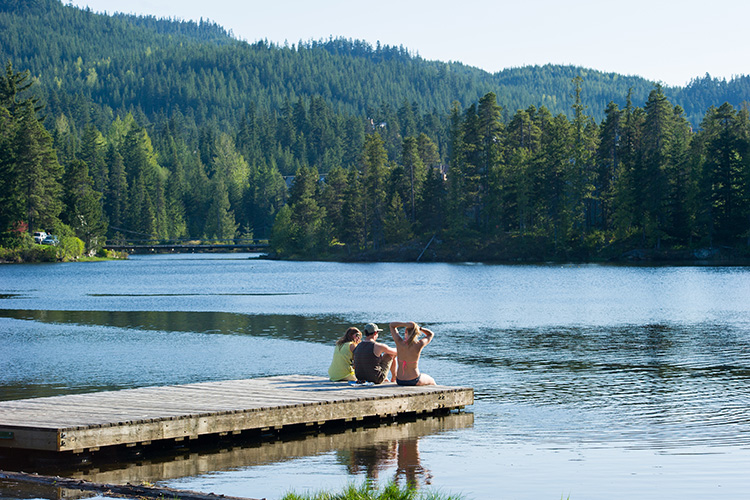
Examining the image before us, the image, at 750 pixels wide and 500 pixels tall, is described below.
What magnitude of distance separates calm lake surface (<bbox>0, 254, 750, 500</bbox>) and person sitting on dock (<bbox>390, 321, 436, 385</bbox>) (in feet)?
3.85

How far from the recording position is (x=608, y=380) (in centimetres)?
2436

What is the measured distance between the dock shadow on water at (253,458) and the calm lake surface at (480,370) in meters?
0.07

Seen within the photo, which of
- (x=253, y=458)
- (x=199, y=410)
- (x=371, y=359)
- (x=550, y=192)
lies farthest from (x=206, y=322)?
(x=550, y=192)

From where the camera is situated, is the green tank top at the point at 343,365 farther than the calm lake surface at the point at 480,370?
Yes

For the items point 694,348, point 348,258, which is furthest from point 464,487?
point 348,258

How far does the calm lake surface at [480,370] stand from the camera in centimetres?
1396

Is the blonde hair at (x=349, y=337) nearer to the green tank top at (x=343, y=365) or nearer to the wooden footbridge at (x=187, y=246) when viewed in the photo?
the green tank top at (x=343, y=365)

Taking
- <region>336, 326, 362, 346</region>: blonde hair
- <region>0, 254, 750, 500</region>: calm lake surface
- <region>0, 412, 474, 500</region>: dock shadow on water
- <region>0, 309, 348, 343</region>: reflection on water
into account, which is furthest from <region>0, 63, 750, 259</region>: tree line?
<region>0, 412, 474, 500</region>: dock shadow on water

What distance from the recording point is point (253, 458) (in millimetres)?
15234

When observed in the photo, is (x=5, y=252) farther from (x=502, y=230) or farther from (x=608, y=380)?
(x=608, y=380)

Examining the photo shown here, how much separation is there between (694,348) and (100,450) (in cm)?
2223

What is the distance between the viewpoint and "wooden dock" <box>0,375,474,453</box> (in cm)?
1438

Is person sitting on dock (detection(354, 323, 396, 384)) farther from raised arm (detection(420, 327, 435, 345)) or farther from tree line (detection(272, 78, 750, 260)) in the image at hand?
tree line (detection(272, 78, 750, 260))

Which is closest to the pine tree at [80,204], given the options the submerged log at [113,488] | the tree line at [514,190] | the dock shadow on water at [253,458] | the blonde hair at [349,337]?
the tree line at [514,190]
